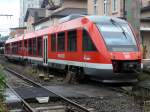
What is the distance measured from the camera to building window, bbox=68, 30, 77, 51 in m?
18.9

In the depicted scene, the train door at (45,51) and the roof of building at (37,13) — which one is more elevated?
the roof of building at (37,13)

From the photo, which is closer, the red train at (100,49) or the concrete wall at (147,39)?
the red train at (100,49)

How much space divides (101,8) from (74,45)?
20215 millimetres

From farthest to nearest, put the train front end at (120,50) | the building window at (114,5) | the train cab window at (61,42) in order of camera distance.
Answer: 1. the building window at (114,5)
2. the train cab window at (61,42)
3. the train front end at (120,50)

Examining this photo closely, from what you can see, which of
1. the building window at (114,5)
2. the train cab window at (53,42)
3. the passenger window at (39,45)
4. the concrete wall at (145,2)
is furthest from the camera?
the building window at (114,5)

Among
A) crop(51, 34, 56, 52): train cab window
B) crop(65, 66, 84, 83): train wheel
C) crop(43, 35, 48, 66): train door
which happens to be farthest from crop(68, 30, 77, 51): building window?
crop(43, 35, 48, 66): train door

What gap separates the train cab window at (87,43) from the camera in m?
17.1

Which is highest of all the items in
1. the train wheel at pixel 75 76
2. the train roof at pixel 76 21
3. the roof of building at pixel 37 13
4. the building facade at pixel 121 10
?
the roof of building at pixel 37 13

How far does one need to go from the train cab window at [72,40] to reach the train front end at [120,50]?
5.85 feet

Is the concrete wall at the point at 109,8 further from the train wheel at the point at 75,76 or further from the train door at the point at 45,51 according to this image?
the train wheel at the point at 75,76

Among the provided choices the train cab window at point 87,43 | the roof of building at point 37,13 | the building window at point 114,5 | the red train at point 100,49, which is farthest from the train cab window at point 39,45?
the roof of building at point 37,13

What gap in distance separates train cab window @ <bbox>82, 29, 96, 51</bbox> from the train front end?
0.54 m

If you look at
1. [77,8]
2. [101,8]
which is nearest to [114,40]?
[101,8]

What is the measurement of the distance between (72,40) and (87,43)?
6.52ft
